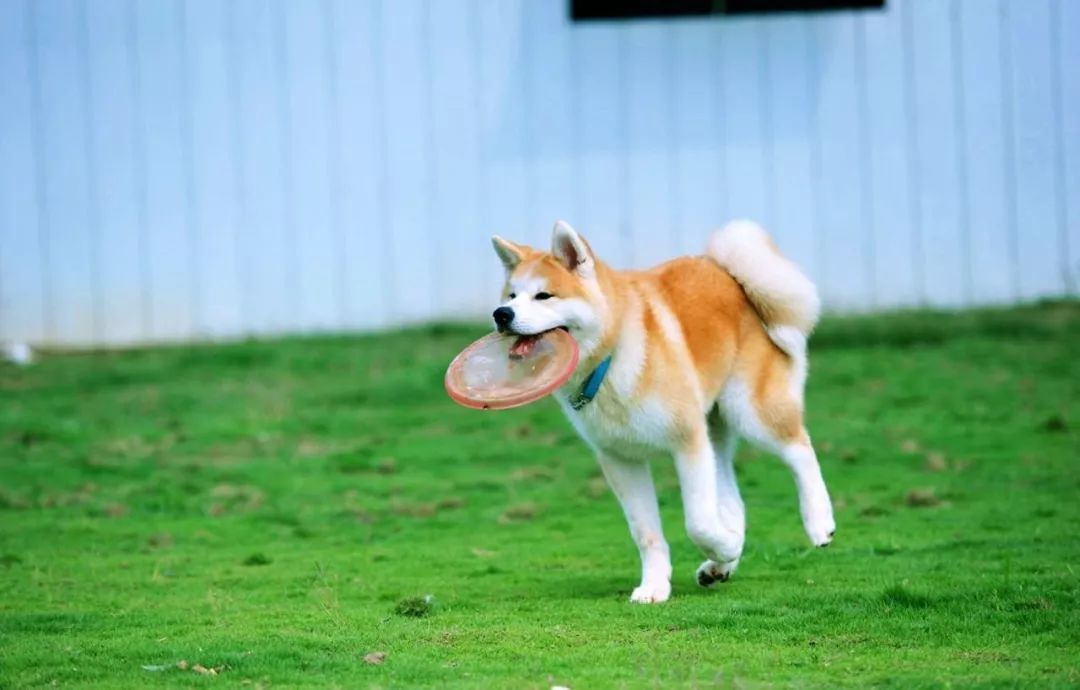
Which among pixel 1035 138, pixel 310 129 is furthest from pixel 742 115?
pixel 310 129

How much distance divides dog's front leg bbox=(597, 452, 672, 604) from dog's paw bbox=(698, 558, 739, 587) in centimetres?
17

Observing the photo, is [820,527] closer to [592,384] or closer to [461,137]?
[592,384]

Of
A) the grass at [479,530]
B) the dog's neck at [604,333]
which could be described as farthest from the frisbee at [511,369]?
the grass at [479,530]

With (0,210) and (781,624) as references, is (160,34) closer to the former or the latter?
(0,210)

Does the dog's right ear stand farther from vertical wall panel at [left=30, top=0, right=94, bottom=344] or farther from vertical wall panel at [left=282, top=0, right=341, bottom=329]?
vertical wall panel at [left=30, top=0, right=94, bottom=344]

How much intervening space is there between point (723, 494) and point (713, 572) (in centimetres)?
36

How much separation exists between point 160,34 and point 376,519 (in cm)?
791

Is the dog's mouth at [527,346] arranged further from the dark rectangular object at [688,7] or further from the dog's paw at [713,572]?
the dark rectangular object at [688,7]

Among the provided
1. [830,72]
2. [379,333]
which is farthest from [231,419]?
[830,72]

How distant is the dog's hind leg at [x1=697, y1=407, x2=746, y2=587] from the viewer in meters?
7.25

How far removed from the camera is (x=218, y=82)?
52.6 feet

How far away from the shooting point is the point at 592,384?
6922 mm

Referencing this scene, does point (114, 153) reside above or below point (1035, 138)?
above

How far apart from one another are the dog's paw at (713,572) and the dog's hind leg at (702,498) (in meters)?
0.15
